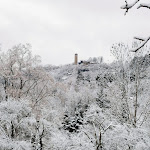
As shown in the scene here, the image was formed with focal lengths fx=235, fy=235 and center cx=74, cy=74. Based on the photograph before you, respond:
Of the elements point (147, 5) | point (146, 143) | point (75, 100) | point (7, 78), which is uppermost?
point (147, 5)

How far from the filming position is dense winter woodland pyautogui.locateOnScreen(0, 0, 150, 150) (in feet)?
28.7

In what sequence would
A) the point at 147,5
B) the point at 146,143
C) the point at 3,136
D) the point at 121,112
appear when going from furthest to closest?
the point at 121,112
the point at 3,136
the point at 146,143
the point at 147,5

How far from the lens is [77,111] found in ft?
54.7

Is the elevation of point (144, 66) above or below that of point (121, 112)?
above

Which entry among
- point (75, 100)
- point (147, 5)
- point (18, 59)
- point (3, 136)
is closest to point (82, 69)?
point (75, 100)

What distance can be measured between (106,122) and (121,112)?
4484 millimetres

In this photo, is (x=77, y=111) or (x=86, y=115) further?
(x=77, y=111)

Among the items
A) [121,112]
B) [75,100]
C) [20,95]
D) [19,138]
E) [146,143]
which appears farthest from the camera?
[75,100]

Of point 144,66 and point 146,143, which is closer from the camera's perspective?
point 146,143

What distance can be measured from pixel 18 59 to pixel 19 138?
7370 mm

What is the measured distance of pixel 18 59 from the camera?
61.8 feet

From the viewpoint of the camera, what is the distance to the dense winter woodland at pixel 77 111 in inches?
344

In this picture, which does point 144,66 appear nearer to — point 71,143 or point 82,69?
point 71,143

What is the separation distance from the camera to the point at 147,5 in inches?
100
